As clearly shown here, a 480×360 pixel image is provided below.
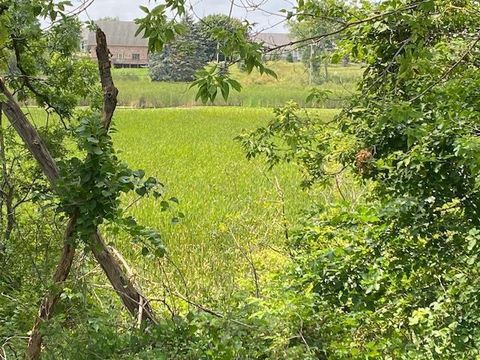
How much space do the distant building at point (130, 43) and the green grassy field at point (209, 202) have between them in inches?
24.3

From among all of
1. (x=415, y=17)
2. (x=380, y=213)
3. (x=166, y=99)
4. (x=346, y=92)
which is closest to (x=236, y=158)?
(x=346, y=92)

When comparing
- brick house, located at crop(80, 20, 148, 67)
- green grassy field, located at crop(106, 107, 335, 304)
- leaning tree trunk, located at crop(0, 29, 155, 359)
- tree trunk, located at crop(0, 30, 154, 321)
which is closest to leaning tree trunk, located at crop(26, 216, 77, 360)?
leaning tree trunk, located at crop(0, 29, 155, 359)

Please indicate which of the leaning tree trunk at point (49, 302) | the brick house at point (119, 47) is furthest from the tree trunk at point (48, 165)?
the brick house at point (119, 47)

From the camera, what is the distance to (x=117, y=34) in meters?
4.40

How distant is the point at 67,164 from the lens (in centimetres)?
174

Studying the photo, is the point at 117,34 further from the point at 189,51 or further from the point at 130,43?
the point at 189,51

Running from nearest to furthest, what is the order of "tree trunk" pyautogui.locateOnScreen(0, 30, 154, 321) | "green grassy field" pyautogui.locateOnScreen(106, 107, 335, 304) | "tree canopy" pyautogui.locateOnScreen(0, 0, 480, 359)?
"tree canopy" pyautogui.locateOnScreen(0, 0, 480, 359) → "tree trunk" pyautogui.locateOnScreen(0, 30, 154, 321) → "green grassy field" pyautogui.locateOnScreen(106, 107, 335, 304)

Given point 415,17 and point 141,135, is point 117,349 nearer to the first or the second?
point 415,17

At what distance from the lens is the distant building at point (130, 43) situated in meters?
1.86

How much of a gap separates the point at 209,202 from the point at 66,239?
574 cm

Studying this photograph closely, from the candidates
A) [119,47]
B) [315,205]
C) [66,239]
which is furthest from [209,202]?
[66,239]

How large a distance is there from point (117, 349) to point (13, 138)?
Result: 1.63m

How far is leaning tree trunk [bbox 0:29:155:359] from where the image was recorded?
179cm

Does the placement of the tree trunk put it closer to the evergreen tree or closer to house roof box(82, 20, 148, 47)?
house roof box(82, 20, 148, 47)
